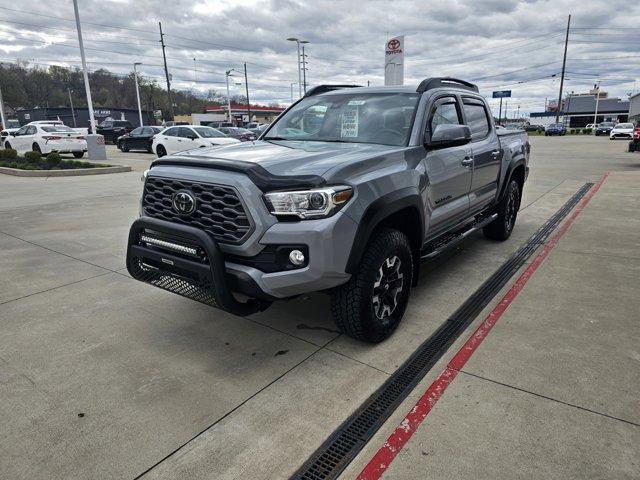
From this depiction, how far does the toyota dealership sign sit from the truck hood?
19104mm

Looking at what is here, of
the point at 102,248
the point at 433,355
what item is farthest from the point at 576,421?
the point at 102,248

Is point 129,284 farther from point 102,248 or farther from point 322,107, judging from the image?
point 322,107

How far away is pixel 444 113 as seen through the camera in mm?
4367

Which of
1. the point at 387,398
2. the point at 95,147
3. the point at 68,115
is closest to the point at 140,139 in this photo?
the point at 95,147

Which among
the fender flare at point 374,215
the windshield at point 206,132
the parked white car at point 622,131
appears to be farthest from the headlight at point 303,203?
the parked white car at point 622,131

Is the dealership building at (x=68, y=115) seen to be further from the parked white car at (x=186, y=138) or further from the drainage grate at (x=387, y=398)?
the drainage grate at (x=387, y=398)

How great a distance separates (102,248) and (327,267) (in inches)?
166

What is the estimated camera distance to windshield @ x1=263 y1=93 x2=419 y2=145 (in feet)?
12.7

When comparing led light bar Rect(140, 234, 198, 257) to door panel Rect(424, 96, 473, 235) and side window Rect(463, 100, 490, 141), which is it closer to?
door panel Rect(424, 96, 473, 235)

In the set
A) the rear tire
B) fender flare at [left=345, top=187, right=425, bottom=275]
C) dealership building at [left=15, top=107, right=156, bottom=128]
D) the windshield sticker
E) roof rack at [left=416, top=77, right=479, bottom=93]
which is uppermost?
dealership building at [left=15, top=107, right=156, bottom=128]

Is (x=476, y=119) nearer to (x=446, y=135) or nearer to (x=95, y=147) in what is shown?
(x=446, y=135)

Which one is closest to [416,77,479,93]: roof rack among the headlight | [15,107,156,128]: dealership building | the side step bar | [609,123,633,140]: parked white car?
the side step bar

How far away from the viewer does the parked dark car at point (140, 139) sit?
24391mm

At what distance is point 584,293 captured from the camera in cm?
434
